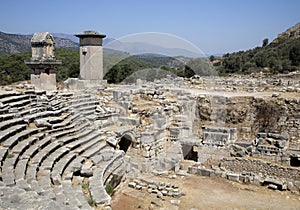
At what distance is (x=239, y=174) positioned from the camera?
10742 mm

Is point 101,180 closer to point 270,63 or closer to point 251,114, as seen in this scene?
point 251,114

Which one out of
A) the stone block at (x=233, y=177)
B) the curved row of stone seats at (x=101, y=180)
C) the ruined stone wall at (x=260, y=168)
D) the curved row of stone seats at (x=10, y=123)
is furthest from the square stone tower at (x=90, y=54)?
the stone block at (x=233, y=177)

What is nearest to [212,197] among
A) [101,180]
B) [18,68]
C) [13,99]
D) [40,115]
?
[101,180]

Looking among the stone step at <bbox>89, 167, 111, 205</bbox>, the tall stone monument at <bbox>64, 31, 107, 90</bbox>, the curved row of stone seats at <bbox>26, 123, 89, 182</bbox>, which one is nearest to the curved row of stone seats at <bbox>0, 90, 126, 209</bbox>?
the curved row of stone seats at <bbox>26, 123, 89, 182</bbox>

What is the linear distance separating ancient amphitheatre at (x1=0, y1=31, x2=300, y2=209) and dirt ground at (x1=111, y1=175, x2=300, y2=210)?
3cm

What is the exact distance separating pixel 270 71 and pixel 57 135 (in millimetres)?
25227

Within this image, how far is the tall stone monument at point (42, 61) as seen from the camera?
13.1 meters

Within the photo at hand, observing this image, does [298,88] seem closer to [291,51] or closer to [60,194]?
[60,194]

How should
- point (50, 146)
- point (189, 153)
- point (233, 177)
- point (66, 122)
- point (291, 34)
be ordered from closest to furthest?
point (50, 146)
point (66, 122)
point (233, 177)
point (189, 153)
point (291, 34)

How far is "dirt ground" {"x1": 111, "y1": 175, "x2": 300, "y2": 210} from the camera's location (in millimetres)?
8648

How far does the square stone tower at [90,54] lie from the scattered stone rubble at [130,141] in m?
2.24

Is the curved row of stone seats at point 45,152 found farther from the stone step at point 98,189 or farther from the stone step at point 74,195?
the stone step at point 98,189

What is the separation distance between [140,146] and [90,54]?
659 cm

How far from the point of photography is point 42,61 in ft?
42.7
